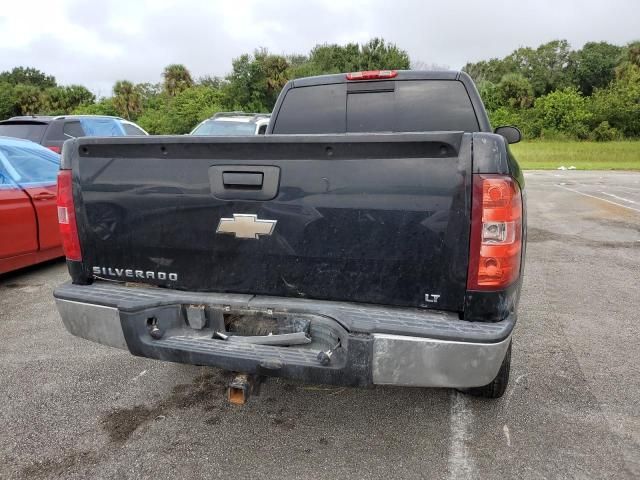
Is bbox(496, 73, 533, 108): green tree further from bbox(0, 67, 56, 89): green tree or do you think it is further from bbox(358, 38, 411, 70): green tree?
bbox(0, 67, 56, 89): green tree

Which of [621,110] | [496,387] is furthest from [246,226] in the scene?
[621,110]

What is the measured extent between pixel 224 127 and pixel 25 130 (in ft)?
12.5

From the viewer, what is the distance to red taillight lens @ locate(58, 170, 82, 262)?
2.69 meters

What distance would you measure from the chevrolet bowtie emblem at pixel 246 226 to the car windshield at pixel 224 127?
26.2 ft

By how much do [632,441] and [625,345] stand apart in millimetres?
1506

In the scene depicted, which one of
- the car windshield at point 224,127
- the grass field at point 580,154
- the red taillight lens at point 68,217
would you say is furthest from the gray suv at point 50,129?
the grass field at point 580,154

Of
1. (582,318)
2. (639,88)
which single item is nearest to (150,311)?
(582,318)

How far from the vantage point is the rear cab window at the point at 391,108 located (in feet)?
12.8

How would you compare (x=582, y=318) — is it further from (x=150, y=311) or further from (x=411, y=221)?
(x=150, y=311)

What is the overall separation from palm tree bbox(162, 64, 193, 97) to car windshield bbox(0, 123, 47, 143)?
34374mm

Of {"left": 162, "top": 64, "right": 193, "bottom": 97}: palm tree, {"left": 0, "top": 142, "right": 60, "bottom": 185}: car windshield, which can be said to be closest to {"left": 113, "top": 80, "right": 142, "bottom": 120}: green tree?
{"left": 162, "top": 64, "right": 193, "bottom": 97}: palm tree

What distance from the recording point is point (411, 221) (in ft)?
7.21

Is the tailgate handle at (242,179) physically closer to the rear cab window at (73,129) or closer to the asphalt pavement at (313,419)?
the asphalt pavement at (313,419)

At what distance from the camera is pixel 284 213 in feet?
7.72
